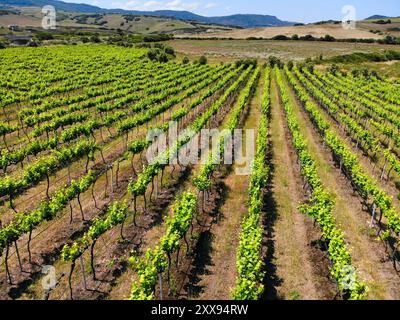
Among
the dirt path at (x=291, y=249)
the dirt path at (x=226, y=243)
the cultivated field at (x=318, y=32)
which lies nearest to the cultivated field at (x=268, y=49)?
the cultivated field at (x=318, y=32)

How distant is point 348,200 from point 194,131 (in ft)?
44.3

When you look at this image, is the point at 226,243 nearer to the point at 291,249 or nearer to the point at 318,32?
the point at 291,249

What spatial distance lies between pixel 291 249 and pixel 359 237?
415cm

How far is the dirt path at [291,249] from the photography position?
54.8ft

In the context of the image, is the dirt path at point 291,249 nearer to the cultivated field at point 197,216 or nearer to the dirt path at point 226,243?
the cultivated field at point 197,216

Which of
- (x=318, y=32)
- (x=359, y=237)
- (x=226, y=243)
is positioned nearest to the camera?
(x=226, y=243)

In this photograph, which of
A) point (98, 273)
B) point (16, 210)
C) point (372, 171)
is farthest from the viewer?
point (372, 171)

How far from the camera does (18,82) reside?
5584cm

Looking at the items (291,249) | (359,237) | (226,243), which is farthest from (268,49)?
(226,243)

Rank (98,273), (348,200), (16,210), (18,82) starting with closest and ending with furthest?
1. (98,273)
2. (16,210)
3. (348,200)
4. (18,82)

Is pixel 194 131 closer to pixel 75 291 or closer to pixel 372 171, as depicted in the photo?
pixel 372 171

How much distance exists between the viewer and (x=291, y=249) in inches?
767

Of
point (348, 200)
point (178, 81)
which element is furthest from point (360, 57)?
point (348, 200)
